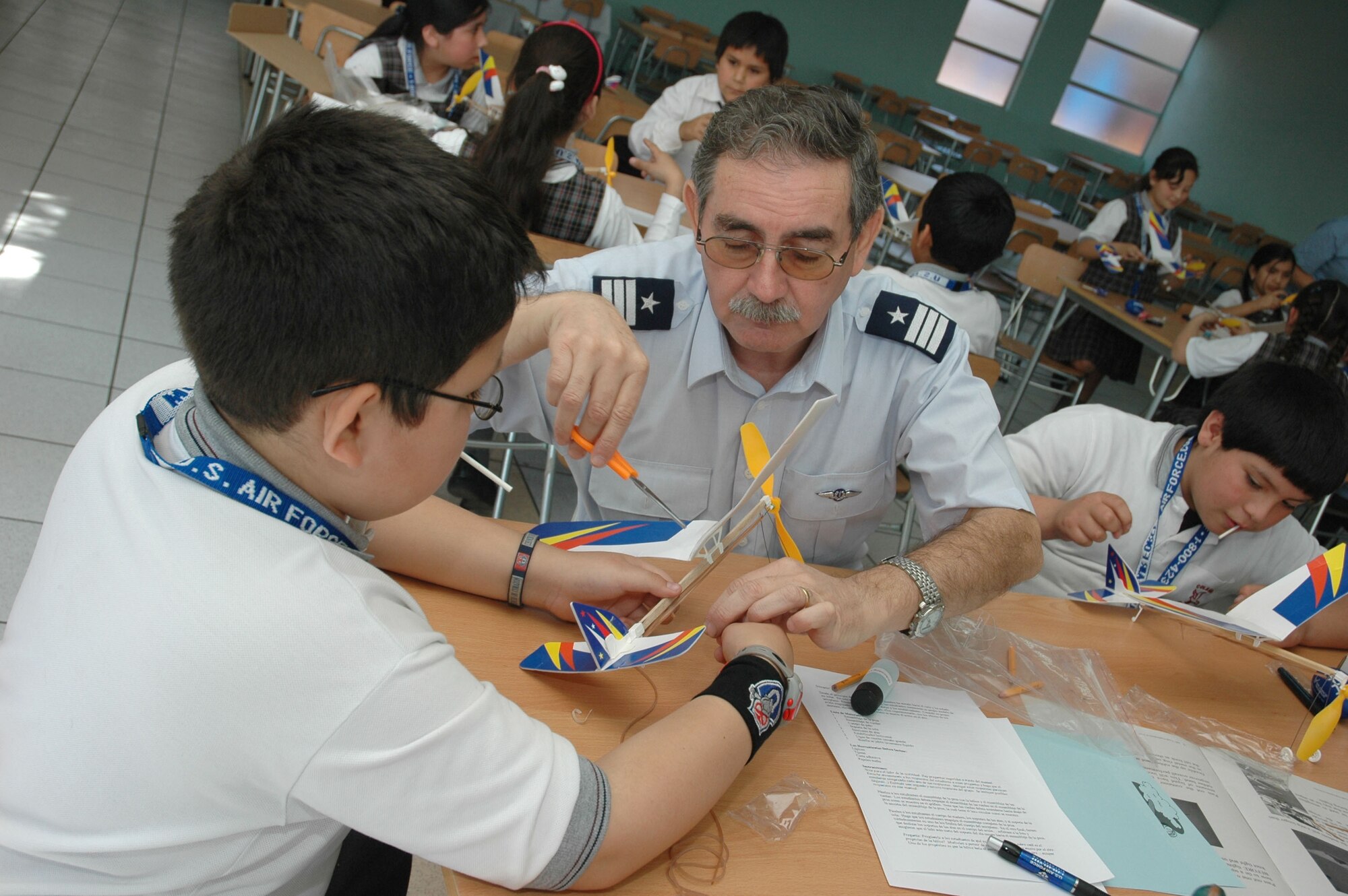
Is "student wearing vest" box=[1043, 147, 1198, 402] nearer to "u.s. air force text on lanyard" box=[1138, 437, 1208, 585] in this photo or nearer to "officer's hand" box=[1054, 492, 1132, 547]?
"u.s. air force text on lanyard" box=[1138, 437, 1208, 585]

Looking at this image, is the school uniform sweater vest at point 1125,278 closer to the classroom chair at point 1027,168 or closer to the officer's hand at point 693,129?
the officer's hand at point 693,129

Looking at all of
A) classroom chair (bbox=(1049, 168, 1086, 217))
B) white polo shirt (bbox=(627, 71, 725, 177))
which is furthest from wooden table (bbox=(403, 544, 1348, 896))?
classroom chair (bbox=(1049, 168, 1086, 217))

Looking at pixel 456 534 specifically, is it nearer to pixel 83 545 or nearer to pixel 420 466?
pixel 420 466

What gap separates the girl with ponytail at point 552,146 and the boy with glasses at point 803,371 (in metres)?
1.13

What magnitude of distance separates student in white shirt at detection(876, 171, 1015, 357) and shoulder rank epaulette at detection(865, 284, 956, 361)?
57.0 inches

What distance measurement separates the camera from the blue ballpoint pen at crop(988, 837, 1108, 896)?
0.89 meters

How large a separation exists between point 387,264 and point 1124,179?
12.9m

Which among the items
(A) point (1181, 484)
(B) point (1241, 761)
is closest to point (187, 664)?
(B) point (1241, 761)

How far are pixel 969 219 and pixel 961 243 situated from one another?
84 millimetres

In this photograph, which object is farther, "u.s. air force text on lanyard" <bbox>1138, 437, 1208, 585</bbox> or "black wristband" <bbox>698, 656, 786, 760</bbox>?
"u.s. air force text on lanyard" <bbox>1138, 437, 1208, 585</bbox>

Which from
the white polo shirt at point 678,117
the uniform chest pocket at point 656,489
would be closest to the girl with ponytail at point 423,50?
the white polo shirt at point 678,117

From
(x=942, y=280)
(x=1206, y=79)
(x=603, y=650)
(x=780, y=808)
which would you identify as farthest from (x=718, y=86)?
(x=1206, y=79)

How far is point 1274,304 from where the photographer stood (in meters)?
5.23

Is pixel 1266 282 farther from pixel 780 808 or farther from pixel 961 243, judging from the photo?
pixel 780 808
